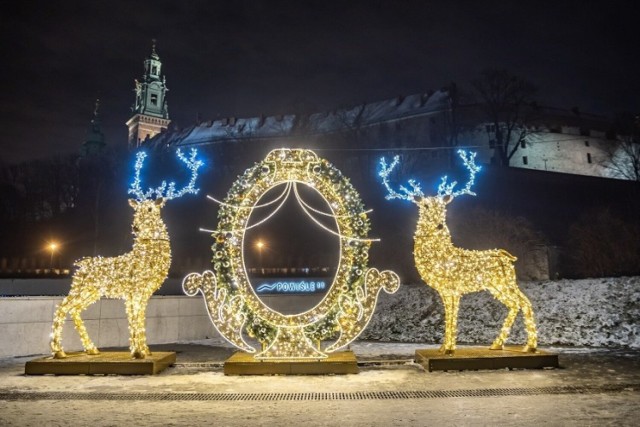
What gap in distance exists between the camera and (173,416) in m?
5.62

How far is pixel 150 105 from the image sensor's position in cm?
9225

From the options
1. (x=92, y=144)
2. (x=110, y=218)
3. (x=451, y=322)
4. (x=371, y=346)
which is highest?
(x=92, y=144)

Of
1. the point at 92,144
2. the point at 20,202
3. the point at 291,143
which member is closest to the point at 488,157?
the point at 291,143

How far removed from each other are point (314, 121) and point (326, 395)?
40.8m

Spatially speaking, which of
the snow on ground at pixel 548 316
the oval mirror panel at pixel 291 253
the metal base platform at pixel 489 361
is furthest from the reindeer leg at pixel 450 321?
the oval mirror panel at pixel 291 253

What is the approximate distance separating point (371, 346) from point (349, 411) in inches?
276

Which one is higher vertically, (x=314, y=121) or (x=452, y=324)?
(x=314, y=121)

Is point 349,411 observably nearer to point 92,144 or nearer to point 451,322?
point 451,322

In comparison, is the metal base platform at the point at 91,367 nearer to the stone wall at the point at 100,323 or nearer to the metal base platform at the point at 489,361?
the stone wall at the point at 100,323

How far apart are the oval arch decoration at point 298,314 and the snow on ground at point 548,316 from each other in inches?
240

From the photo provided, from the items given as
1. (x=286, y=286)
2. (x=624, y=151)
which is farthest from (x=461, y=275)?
(x=624, y=151)

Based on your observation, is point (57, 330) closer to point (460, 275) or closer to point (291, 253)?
point (460, 275)

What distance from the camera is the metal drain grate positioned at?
21.6ft

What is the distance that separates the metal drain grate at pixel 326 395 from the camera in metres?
6.58
